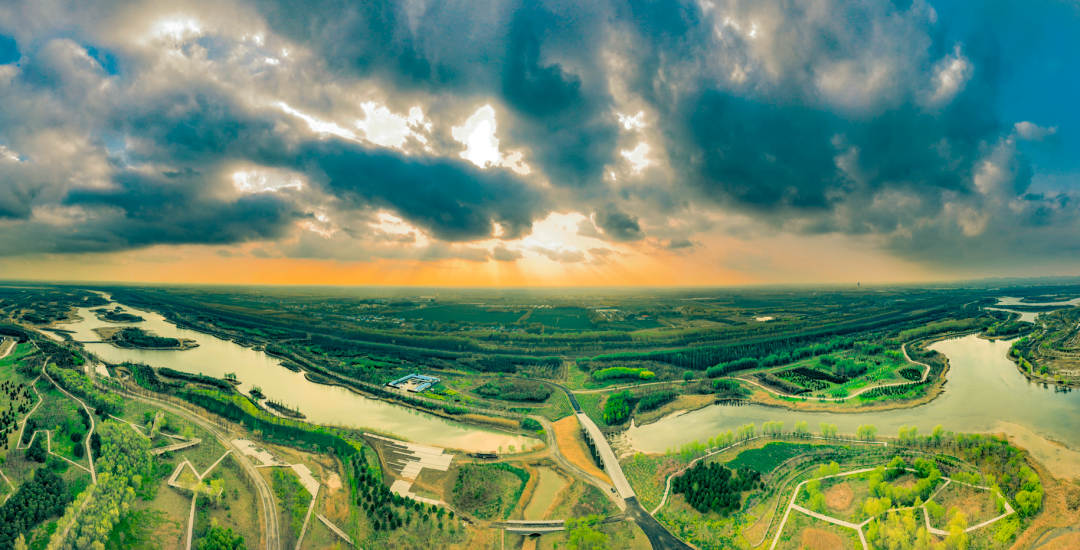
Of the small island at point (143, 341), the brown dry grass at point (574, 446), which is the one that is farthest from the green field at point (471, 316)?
the brown dry grass at point (574, 446)

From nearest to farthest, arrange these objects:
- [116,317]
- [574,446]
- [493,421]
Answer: [574,446]
[493,421]
[116,317]

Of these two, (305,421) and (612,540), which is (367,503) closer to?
(612,540)

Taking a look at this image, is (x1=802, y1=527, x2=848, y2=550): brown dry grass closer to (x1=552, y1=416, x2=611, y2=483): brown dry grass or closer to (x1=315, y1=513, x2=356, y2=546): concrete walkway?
(x1=552, y1=416, x2=611, y2=483): brown dry grass

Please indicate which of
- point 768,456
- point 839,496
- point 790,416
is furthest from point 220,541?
point 790,416

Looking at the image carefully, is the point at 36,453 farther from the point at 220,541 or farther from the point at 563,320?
the point at 563,320

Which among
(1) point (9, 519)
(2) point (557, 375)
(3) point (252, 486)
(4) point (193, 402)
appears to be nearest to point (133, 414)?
(4) point (193, 402)

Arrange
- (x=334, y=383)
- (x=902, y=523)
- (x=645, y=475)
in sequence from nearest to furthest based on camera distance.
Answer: (x=902, y=523), (x=645, y=475), (x=334, y=383)

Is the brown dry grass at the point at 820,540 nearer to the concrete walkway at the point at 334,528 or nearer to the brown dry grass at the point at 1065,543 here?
the brown dry grass at the point at 1065,543
